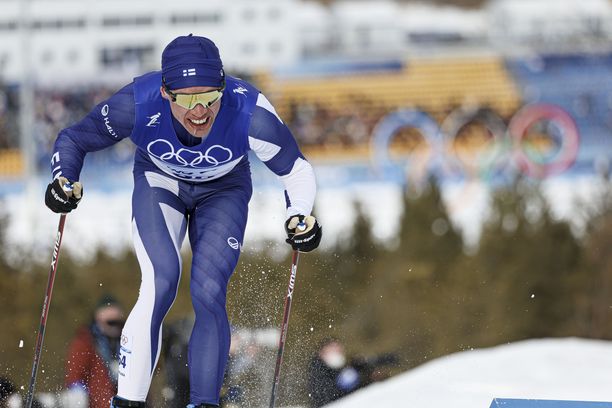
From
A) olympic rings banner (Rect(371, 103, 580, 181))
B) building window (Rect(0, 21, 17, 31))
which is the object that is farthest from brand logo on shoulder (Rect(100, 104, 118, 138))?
building window (Rect(0, 21, 17, 31))

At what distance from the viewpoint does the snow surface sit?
22.0 ft

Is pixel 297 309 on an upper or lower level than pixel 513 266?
upper

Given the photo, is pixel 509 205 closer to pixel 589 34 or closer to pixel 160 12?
pixel 589 34

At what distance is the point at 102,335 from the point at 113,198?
4743cm

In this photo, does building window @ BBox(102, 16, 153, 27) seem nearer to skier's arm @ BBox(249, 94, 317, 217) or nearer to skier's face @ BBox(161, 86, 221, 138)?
skier's arm @ BBox(249, 94, 317, 217)

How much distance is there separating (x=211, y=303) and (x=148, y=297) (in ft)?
0.87

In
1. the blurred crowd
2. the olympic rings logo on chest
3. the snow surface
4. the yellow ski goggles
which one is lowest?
the snow surface

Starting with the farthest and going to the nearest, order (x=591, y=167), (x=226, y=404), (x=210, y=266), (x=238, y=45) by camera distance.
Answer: (x=238, y=45)
(x=591, y=167)
(x=226, y=404)
(x=210, y=266)

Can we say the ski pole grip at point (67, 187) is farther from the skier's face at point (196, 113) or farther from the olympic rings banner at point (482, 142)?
the olympic rings banner at point (482, 142)

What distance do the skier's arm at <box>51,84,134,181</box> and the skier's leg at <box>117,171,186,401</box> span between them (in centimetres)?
34

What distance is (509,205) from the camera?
827 inches

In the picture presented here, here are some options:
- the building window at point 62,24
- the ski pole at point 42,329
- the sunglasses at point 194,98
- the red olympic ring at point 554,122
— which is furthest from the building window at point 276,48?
the sunglasses at point 194,98

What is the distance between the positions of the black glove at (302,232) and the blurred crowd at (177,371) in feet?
4.32

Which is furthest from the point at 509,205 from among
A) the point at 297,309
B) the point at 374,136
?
the point at 374,136
